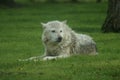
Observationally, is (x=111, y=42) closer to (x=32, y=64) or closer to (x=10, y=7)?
(x=32, y=64)

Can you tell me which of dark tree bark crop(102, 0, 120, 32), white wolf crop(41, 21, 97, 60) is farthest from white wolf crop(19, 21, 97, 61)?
dark tree bark crop(102, 0, 120, 32)

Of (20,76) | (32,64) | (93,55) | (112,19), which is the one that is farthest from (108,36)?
(20,76)

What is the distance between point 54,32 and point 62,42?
0.43m

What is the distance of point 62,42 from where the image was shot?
1662 centimetres

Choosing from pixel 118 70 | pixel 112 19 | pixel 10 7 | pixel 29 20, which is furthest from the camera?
pixel 10 7

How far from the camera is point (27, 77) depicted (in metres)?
13.5

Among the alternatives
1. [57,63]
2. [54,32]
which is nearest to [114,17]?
[54,32]

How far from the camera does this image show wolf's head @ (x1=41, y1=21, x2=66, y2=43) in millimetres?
16266

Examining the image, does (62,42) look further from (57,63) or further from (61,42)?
(57,63)

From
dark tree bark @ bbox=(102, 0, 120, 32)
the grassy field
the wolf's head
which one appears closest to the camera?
the grassy field

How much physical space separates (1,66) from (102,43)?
672cm

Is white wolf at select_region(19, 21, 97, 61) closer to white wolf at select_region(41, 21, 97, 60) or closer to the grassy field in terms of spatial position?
white wolf at select_region(41, 21, 97, 60)

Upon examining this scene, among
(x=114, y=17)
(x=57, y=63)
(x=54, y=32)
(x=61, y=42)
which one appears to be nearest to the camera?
(x=57, y=63)

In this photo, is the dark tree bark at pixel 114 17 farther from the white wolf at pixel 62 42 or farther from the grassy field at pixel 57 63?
the white wolf at pixel 62 42
